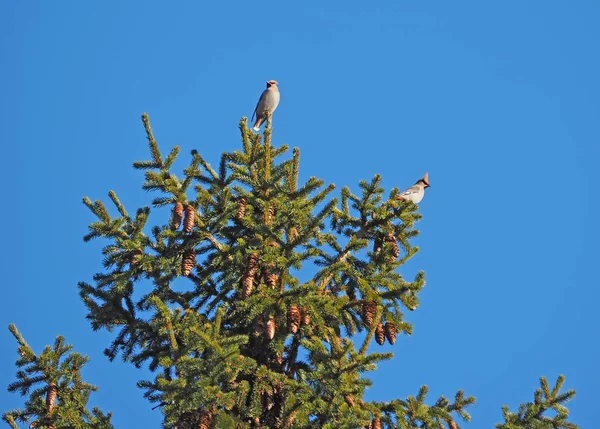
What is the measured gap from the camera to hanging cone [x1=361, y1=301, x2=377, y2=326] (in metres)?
8.20

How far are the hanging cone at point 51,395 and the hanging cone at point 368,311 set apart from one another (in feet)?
10.1

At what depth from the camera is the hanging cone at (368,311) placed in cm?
820

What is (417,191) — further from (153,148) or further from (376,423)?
(376,423)

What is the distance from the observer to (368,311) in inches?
325

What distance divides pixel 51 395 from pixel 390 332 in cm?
336

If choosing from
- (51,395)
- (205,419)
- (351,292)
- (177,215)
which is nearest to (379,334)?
(351,292)

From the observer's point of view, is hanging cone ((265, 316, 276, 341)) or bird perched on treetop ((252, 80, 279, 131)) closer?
hanging cone ((265, 316, 276, 341))

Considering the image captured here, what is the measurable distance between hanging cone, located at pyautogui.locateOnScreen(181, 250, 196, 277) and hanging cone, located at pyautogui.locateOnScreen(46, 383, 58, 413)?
1.65 m

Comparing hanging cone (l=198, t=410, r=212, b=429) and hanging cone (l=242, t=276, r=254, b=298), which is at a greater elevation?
hanging cone (l=242, t=276, r=254, b=298)

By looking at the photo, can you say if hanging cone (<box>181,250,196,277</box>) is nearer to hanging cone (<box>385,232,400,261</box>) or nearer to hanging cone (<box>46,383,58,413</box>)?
hanging cone (<box>46,383,58,413</box>)

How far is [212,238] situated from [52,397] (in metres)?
2.22

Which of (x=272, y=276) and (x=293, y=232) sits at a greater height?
(x=293, y=232)

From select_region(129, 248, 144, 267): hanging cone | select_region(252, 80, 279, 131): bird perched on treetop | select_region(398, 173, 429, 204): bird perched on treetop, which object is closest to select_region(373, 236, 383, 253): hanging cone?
select_region(129, 248, 144, 267): hanging cone

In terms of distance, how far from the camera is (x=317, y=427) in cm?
705
